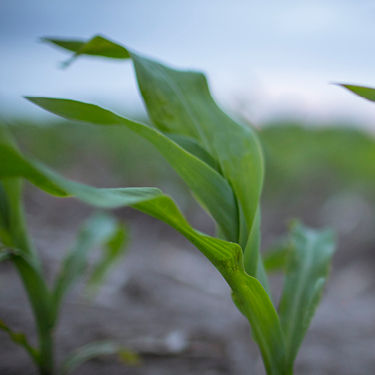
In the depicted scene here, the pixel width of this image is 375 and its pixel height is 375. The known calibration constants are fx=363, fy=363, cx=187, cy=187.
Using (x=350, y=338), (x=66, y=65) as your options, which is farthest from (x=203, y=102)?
(x=350, y=338)

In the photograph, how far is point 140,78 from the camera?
51cm

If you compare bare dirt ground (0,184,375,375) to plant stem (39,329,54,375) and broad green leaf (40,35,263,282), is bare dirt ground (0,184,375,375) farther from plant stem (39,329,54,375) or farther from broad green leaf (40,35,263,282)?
broad green leaf (40,35,263,282)

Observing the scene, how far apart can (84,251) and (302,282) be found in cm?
43

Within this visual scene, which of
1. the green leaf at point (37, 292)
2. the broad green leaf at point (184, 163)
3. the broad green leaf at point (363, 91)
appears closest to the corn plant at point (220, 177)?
the broad green leaf at point (184, 163)

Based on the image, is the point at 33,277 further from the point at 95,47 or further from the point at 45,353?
the point at 95,47

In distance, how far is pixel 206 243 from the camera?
1.38 feet

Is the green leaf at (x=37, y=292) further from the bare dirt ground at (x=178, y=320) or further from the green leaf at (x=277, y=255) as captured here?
the green leaf at (x=277, y=255)

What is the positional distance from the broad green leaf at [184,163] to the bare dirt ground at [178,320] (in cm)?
47

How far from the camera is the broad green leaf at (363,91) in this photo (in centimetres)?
42

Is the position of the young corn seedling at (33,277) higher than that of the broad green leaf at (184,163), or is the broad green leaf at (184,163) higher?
the broad green leaf at (184,163)

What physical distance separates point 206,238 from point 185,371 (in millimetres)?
518

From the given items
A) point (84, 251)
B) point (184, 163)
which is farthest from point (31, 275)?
point (184, 163)

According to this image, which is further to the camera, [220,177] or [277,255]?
[277,255]

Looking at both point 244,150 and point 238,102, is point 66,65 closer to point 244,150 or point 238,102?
point 244,150
